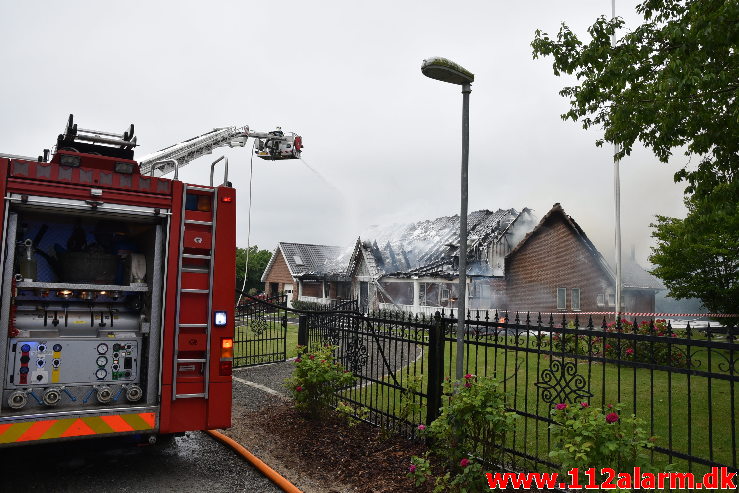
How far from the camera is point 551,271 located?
27.9 metres

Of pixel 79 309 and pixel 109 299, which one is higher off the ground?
pixel 109 299

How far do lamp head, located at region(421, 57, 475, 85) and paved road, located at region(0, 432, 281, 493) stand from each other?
15.0 feet

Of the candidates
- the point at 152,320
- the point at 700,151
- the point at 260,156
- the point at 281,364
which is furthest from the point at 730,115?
the point at 260,156

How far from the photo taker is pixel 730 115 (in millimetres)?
8117

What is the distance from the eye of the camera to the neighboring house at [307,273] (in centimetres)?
3572

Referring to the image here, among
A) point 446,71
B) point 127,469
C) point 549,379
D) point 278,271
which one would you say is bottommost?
point 127,469

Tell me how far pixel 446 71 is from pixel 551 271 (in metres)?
24.4

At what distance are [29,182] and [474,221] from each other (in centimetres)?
2733

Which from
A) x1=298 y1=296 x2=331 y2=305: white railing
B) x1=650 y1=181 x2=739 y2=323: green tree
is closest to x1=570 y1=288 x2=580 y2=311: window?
x1=650 y1=181 x2=739 y2=323: green tree

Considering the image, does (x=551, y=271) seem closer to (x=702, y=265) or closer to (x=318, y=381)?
(x=702, y=265)

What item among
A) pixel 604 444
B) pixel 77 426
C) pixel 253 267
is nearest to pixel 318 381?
pixel 77 426

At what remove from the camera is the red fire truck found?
507cm

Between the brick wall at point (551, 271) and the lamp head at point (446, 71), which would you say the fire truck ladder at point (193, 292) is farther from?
the brick wall at point (551, 271)

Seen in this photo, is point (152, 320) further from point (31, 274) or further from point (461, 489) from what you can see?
point (461, 489)
